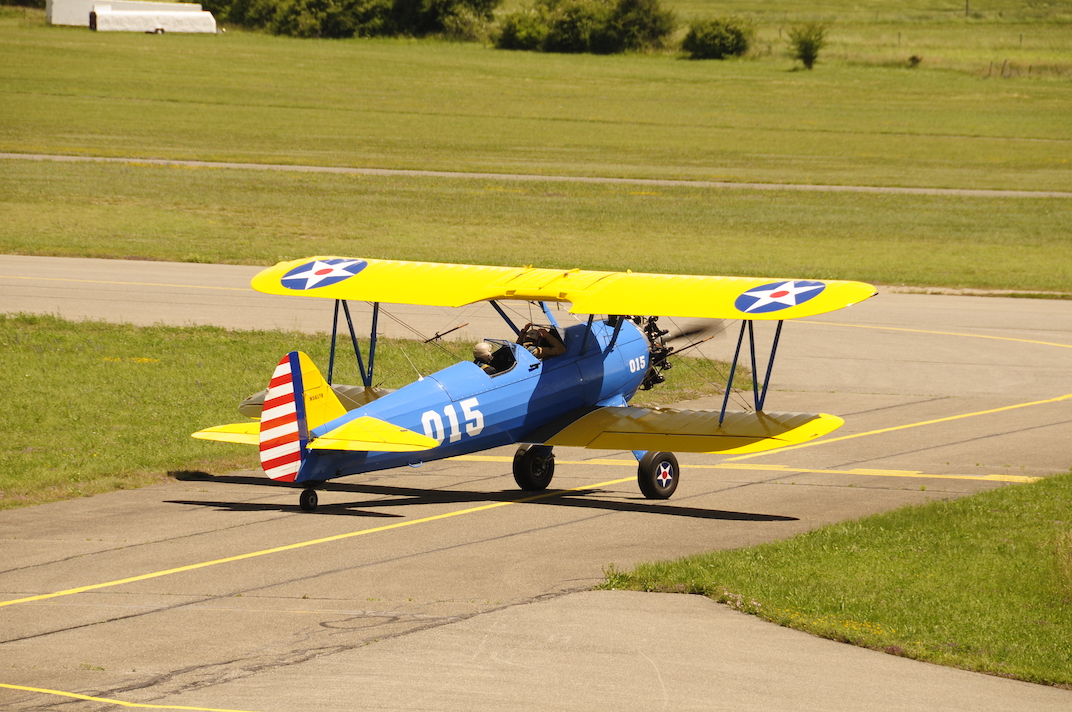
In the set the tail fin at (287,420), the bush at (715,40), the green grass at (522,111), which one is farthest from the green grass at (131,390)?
the bush at (715,40)

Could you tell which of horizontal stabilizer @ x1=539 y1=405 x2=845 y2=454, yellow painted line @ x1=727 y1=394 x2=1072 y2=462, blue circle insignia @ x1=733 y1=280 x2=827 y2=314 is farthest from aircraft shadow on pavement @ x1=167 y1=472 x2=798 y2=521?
yellow painted line @ x1=727 y1=394 x2=1072 y2=462

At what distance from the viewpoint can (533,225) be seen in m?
47.4

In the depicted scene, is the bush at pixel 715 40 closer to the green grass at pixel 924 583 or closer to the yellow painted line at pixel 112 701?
the green grass at pixel 924 583

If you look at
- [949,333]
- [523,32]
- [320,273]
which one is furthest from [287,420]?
[523,32]

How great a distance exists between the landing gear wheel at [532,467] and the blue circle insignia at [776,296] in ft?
11.0

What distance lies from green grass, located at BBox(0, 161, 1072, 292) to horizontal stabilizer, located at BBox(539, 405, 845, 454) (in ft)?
69.3

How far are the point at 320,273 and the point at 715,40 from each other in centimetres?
10523

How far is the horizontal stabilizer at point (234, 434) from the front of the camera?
16734 millimetres

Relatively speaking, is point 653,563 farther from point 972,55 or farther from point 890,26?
point 890,26

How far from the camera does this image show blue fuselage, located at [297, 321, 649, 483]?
1581cm

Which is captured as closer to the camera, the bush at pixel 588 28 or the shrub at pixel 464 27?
the bush at pixel 588 28

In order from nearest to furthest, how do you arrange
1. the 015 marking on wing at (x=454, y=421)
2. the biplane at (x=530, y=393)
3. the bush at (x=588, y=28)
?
the biplane at (x=530, y=393)
the 015 marking on wing at (x=454, y=421)
the bush at (x=588, y=28)

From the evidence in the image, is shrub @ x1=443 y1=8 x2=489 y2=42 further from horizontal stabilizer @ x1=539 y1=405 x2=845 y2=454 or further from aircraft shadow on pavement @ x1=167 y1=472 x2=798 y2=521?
horizontal stabilizer @ x1=539 y1=405 x2=845 y2=454

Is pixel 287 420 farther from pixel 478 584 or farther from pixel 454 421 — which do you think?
pixel 478 584
